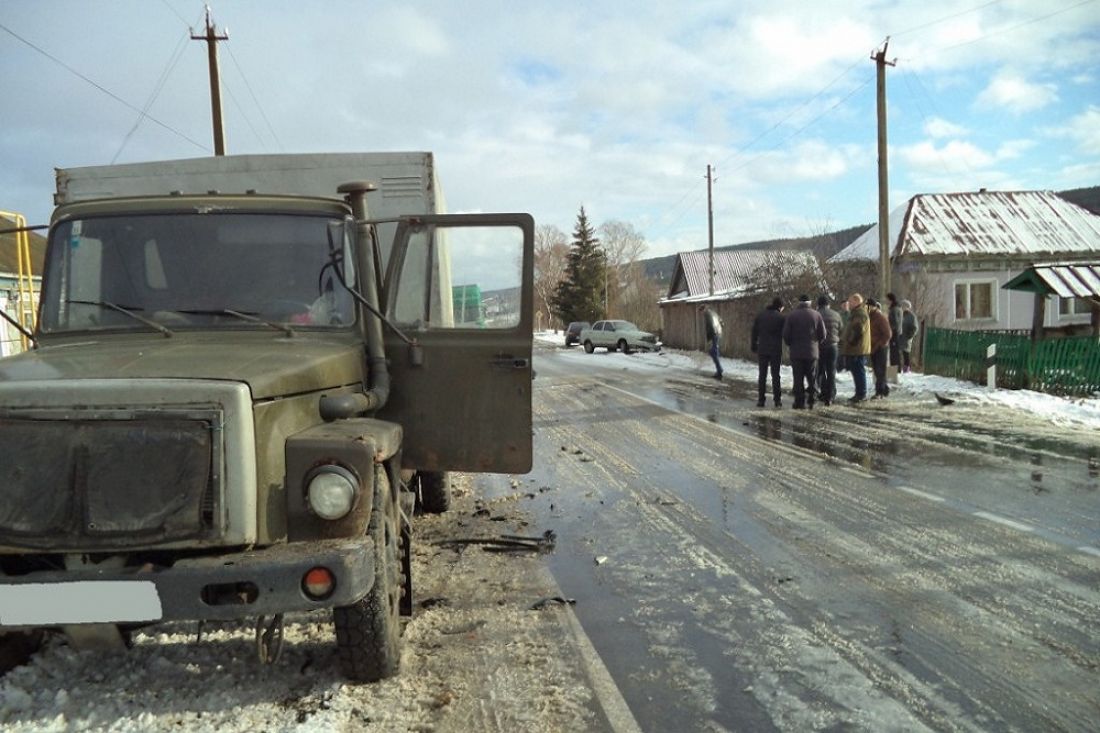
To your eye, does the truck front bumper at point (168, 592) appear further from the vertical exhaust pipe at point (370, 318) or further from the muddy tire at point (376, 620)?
the vertical exhaust pipe at point (370, 318)

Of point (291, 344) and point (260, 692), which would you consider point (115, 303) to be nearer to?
point (291, 344)

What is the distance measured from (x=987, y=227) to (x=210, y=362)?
33.4 m

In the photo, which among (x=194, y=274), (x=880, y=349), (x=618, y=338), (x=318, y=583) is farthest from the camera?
(x=618, y=338)

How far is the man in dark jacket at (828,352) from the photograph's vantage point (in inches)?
534

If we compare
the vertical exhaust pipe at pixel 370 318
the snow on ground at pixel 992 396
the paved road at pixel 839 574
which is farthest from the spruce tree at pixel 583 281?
the vertical exhaust pipe at pixel 370 318

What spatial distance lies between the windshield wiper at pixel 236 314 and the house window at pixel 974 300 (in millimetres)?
30099

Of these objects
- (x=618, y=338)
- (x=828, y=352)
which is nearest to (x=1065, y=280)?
(x=828, y=352)

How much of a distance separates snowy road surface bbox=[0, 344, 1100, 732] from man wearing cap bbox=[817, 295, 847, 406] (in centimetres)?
526

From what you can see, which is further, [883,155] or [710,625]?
[883,155]

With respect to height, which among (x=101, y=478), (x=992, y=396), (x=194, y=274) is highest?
(x=194, y=274)

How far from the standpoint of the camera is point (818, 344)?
1316 cm

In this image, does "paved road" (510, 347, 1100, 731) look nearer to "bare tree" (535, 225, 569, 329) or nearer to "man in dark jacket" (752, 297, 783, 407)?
"man in dark jacket" (752, 297, 783, 407)

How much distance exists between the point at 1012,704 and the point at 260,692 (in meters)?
3.28

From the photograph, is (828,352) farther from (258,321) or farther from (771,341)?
(258,321)
